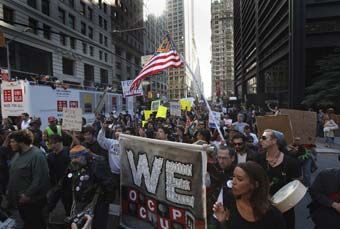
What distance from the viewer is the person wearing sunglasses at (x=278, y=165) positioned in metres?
3.61

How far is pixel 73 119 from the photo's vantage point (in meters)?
6.52

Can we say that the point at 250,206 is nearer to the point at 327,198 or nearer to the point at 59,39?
the point at 327,198

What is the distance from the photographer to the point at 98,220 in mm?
3971

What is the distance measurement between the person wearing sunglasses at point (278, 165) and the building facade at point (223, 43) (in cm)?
12871

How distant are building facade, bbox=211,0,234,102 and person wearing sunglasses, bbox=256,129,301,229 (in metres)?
129

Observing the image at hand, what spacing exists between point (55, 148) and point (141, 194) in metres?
1.87

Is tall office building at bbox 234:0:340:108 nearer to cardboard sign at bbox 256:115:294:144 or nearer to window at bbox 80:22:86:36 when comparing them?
cardboard sign at bbox 256:115:294:144

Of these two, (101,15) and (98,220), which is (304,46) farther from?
(101,15)

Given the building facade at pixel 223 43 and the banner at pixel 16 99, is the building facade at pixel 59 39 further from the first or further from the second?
the building facade at pixel 223 43

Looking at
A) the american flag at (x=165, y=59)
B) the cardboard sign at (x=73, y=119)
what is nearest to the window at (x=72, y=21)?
the american flag at (x=165, y=59)

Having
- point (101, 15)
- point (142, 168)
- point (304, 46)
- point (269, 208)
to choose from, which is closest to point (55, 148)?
point (142, 168)

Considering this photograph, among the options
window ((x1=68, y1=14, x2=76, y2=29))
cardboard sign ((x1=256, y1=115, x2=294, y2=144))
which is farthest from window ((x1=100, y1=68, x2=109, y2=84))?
cardboard sign ((x1=256, y1=115, x2=294, y2=144))

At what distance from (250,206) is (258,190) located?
14 cm

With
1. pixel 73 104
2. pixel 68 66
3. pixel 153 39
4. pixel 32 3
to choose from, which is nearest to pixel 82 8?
pixel 68 66
